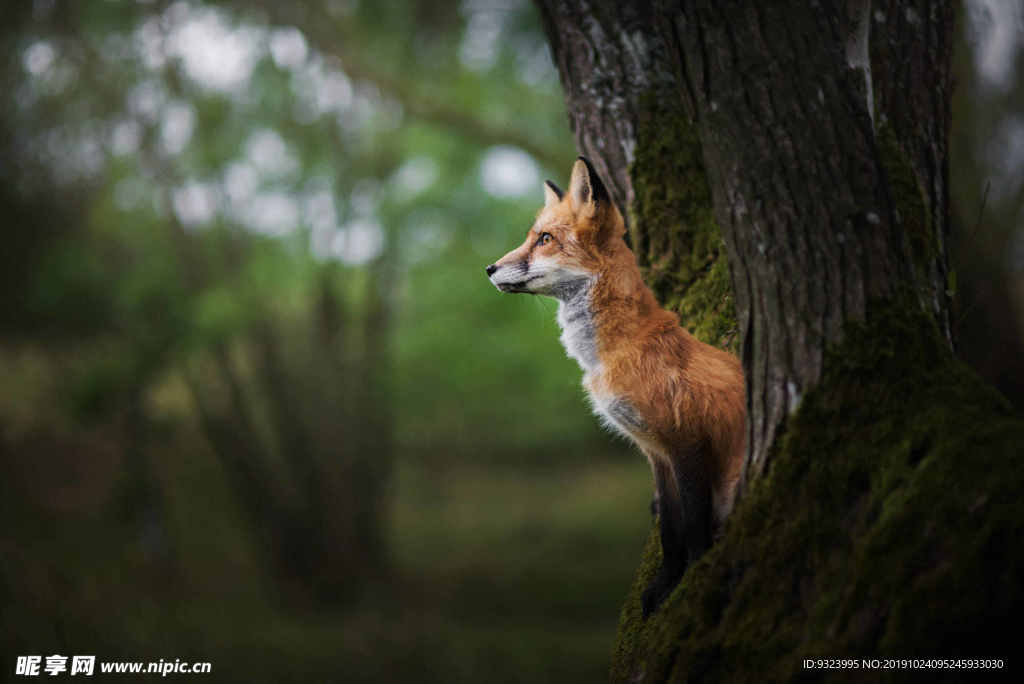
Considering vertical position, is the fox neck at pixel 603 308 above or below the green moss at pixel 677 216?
below

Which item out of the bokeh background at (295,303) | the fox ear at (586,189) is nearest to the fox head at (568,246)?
the fox ear at (586,189)

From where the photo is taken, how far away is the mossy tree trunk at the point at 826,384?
89.1 inches

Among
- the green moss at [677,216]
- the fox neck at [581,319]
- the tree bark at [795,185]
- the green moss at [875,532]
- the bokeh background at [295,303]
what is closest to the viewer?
the green moss at [875,532]

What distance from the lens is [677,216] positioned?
3656 mm

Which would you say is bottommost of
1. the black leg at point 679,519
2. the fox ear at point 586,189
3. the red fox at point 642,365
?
the black leg at point 679,519

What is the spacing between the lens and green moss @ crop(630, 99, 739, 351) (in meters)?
3.58

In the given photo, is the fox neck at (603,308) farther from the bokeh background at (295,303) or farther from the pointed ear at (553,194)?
the bokeh background at (295,303)

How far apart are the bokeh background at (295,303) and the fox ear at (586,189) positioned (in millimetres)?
5193

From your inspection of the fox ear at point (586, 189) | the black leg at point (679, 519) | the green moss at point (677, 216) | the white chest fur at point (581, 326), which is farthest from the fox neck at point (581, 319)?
the green moss at point (677, 216)

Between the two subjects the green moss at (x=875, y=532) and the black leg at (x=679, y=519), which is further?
the black leg at (x=679, y=519)

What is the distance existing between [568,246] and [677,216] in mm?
950

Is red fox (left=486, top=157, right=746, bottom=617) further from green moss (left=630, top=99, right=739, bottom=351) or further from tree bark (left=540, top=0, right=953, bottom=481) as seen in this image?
green moss (left=630, top=99, right=739, bottom=351)

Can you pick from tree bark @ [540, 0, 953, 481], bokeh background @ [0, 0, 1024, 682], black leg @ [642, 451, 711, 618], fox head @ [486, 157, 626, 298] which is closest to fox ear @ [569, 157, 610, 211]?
fox head @ [486, 157, 626, 298]

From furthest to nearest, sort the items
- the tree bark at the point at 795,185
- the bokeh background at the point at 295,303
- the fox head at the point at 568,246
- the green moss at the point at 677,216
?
the bokeh background at the point at 295,303, the green moss at the point at 677,216, the fox head at the point at 568,246, the tree bark at the point at 795,185
